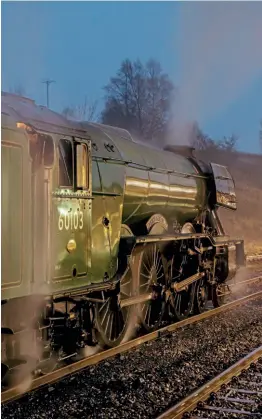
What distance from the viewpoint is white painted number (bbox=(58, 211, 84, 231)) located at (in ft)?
21.4

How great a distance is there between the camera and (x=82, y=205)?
7.11m

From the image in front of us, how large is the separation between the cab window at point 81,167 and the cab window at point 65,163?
117 millimetres

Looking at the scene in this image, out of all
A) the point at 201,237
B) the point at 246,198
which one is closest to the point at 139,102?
the point at 201,237

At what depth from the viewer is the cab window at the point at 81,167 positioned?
22.9ft

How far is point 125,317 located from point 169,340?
0.77 metres

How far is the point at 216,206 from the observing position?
13406mm

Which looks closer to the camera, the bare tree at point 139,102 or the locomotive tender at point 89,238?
the locomotive tender at point 89,238

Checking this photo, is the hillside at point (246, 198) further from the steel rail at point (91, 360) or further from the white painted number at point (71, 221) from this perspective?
the white painted number at point (71, 221)

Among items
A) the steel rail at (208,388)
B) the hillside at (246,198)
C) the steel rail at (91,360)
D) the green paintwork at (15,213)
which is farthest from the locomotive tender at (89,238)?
the hillside at (246,198)

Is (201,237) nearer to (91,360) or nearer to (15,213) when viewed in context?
(91,360)

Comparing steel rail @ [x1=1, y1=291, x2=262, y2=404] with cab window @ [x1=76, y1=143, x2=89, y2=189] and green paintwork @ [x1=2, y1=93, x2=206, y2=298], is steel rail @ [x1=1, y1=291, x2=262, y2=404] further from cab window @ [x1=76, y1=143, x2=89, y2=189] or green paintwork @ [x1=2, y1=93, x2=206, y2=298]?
cab window @ [x1=76, y1=143, x2=89, y2=189]

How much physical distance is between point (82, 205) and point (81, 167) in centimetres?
46

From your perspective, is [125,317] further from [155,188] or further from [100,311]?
[155,188]

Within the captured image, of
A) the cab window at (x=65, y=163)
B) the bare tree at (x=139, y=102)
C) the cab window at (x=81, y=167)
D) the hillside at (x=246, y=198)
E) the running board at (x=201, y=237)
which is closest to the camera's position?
the cab window at (x=65, y=163)
